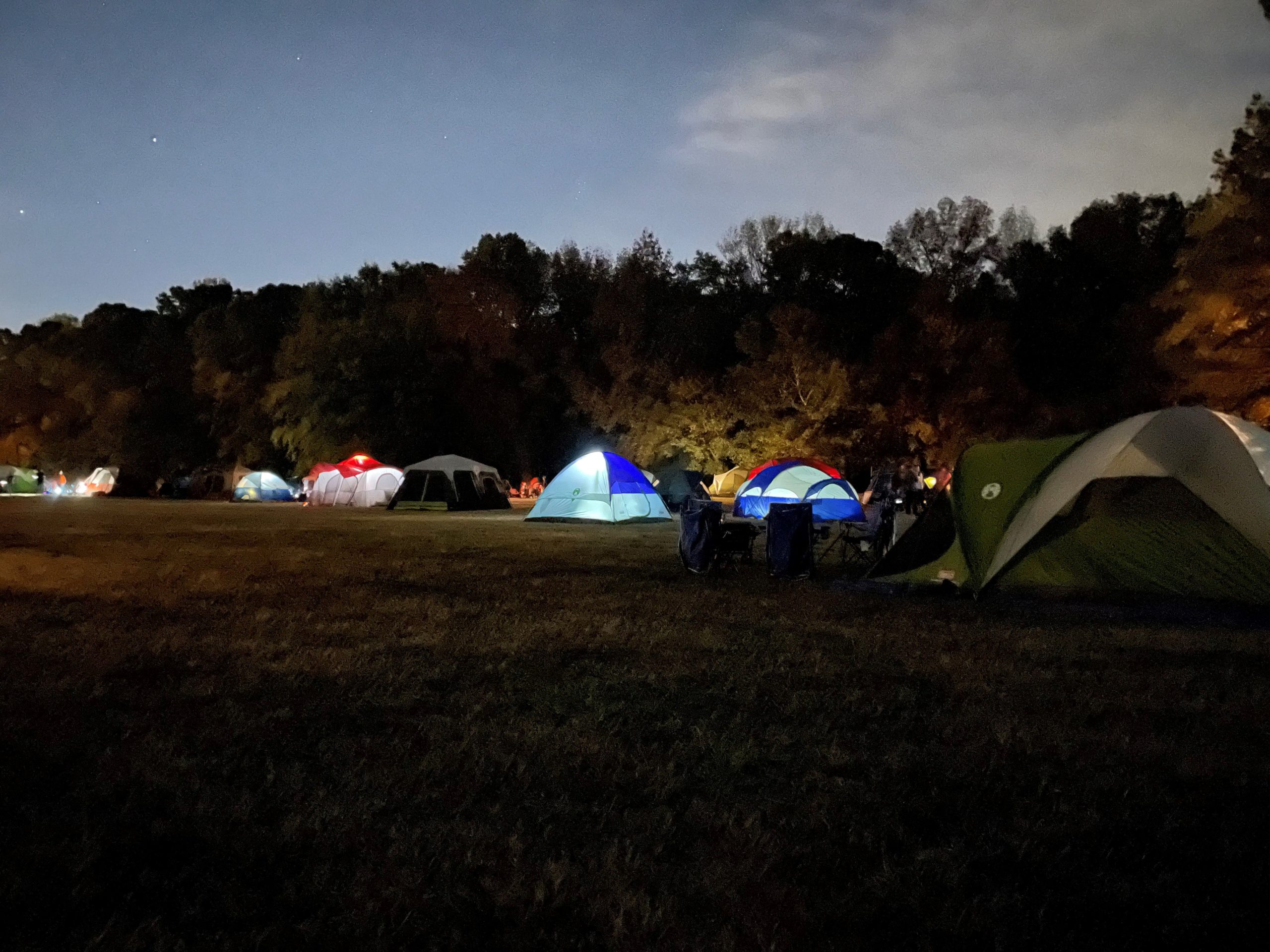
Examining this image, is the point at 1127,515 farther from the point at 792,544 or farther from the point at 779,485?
the point at 779,485

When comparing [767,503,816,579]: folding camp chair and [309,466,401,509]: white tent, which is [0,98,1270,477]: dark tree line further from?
[767,503,816,579]: folding camp chair

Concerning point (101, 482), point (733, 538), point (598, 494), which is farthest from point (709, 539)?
point (101, 482)

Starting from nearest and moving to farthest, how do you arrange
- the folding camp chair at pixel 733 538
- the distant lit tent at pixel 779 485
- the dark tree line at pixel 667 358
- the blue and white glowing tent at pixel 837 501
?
the folding camp chair at pixel 733 538 → the blue and white glowing tent at pixel 837 501 → the distant lit tent at pixel 779 485 → the dark tree line at pixel 667 358

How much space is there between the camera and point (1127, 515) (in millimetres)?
9328

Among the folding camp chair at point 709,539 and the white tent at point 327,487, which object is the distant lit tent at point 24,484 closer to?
the white tent at point 327,487

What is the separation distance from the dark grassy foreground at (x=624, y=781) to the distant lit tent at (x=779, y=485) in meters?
16.0

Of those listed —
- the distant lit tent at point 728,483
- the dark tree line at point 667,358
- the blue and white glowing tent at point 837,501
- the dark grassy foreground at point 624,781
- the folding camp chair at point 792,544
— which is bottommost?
the dark grassy foreground at point 624,781

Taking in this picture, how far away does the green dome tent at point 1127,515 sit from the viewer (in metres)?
8.69

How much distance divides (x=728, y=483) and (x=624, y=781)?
37439 millimetres

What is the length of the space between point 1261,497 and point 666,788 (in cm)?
718

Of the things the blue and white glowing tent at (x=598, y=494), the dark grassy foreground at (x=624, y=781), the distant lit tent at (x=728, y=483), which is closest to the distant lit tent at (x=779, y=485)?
the blue and white glowing tent at (x=598, y=494)

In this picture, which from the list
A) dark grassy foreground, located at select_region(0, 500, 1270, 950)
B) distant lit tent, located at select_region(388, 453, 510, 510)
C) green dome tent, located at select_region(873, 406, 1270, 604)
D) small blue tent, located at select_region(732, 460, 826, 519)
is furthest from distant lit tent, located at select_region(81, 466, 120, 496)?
green dome tent, located at select_region(873, 406, 1270, 604)

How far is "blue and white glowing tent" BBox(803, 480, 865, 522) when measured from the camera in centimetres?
2223

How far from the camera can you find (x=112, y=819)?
11.0ft
